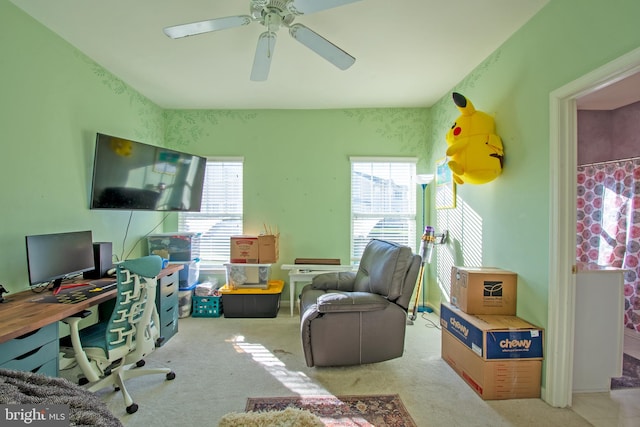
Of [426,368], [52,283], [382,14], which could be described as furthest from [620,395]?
[52,283]

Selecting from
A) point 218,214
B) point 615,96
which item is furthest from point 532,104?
point 218,214

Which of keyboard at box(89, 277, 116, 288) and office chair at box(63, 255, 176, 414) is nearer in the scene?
office chair at box(63, 255, 176, 414)

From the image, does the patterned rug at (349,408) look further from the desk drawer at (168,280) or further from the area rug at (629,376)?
the area rug at (629,376)

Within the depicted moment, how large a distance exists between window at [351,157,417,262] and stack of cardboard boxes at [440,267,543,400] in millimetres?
1540

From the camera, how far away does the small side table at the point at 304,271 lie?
11.6ft

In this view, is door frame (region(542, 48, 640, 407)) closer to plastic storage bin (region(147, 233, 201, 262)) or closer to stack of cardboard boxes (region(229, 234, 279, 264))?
stack of cardboard boxes (region(229, 234, 279, 264))

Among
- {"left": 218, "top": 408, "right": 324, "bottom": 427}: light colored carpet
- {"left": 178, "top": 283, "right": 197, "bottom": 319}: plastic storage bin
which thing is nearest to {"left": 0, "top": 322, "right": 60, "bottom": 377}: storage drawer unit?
{"left": 218, "top": 408, "right": 324, "bottom": 427}: light colored carpet

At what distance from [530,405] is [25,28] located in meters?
4.37

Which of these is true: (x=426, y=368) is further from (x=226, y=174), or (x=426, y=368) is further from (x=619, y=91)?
(x=226, y=174)

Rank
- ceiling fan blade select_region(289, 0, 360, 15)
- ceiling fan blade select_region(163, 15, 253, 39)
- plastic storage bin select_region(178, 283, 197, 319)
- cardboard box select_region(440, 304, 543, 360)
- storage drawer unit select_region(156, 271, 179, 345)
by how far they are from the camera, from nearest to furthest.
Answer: ceiling fan blade select_region(289, 0, 360, 15), ceiling fan blade select_region(163, 15, 253, 39), cardboard box select_region(440, 304, 543, 360), storage drawer unit select_region(156, 271, 179, 345), plastic storage bin select_region(178, 283, 197, 319)

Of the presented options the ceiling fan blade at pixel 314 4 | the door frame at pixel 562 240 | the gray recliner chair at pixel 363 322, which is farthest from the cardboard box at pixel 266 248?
the door frame at pixel 562 240

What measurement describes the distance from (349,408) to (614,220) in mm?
3360

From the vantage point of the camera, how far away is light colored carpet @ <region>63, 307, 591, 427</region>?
70.5 inches

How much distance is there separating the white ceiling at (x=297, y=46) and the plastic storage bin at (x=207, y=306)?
97.0 inches
